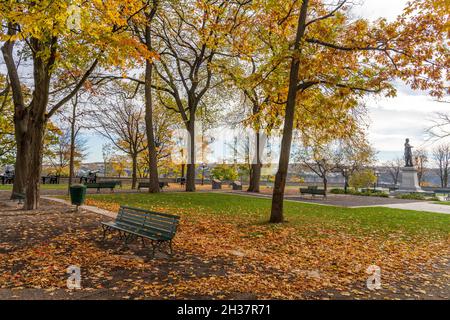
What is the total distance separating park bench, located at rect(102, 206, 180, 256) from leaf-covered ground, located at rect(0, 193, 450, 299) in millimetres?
380

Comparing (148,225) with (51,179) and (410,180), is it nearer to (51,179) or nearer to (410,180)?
(51,179)

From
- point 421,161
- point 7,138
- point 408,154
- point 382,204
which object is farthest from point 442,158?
point 7,138

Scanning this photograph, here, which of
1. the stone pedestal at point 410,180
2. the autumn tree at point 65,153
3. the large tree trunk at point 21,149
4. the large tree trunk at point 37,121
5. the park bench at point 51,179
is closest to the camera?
the large tree trunk at point 37,121

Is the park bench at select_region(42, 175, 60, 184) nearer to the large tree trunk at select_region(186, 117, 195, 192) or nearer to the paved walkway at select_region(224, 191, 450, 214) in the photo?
the large tree trunk at select_region(186, 117, 195, 192)

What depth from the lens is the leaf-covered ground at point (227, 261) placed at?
16.2 ft

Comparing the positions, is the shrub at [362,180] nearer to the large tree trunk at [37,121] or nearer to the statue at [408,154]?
the statue at [408,154]

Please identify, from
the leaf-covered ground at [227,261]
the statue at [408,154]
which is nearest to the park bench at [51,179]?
the leaf-covered ground at [227,261]

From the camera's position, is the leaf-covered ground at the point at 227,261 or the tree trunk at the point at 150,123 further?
the tree trunk at the point at 150,123

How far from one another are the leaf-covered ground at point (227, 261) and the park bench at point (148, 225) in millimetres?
380

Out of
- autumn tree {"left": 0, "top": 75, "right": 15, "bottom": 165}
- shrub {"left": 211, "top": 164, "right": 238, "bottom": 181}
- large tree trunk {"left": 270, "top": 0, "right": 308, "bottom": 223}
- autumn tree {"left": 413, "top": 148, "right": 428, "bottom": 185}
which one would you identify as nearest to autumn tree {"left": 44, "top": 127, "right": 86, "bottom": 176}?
autumn tree {"left": 0, "top": 75, "right": 15, "bottom": 165}

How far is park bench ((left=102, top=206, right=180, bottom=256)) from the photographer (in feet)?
22.1
